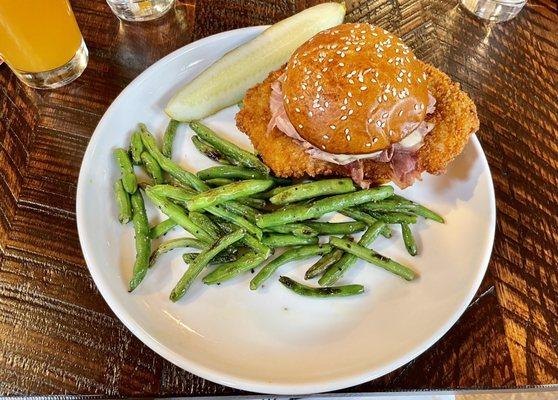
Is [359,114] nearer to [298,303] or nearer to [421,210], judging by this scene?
[421,210]

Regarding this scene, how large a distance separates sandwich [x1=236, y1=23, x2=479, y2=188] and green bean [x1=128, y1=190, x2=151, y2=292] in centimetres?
55

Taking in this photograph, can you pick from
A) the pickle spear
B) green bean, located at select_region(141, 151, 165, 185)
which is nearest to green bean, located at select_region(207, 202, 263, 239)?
green bean, located at select_region(141, 151, 165, 185)

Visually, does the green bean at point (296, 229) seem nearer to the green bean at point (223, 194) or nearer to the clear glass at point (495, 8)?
the green bean at point (223, 194)

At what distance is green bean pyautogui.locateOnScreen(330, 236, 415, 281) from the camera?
6.84 feet

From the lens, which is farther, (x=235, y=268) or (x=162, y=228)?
(x=162, y=228)

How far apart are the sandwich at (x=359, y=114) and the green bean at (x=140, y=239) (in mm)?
552

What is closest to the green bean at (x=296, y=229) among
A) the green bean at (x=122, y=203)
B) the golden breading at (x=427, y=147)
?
the golden breading at (x=427, y=147)

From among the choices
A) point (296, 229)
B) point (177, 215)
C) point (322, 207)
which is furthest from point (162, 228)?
point (322, 207)

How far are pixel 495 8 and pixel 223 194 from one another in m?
1.95

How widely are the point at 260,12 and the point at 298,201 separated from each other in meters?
1.33

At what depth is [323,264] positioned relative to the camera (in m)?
2.10

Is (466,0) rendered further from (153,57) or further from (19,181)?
(19,181)

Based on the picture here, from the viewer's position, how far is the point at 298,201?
84.7 inches

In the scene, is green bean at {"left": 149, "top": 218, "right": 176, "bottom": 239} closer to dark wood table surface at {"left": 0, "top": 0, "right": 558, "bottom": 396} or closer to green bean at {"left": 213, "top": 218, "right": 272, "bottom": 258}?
green bean at {"left": 213, "top": 218, "right": 272, "bottom": 258}
